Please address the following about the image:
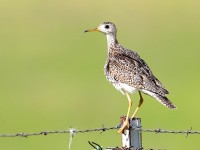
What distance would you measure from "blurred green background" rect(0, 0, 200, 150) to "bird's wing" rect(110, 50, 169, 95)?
835 centimetres

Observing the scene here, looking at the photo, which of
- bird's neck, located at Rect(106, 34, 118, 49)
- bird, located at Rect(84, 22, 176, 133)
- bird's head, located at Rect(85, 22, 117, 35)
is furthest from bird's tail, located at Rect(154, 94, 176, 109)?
bird's head, located at Rect(85, 22, 117, 35)

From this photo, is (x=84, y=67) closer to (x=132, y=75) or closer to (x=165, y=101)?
(x=132, y=75)

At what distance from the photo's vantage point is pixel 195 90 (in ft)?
128

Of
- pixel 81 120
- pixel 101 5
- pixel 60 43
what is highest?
pixel 101 5

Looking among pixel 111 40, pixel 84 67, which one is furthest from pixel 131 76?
pixel 84 67

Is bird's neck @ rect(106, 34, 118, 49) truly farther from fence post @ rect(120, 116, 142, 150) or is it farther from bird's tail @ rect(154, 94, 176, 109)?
fence post @ rect(120, 116, 142, 150)

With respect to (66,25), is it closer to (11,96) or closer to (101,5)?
(101,5)

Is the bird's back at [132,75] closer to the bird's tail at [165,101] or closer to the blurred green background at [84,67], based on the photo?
the bird's tail at [165,101]

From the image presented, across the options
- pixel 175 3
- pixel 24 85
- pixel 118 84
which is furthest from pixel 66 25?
pixel 118 84

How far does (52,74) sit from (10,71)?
175 centimetres

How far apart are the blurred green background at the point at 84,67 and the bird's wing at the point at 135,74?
8.35 meters

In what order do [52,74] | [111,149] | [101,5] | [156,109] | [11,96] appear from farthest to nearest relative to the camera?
[101,5] < [52,74] < [11,96] < [156,109] < [111,149]

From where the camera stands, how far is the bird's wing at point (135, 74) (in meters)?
17.2

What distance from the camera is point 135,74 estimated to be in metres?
17.5
